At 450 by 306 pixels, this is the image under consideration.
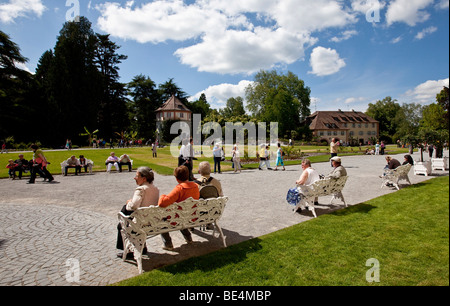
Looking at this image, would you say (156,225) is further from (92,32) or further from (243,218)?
(92,32)

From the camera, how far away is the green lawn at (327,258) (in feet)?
11.6

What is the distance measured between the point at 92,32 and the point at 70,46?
9.41 meters

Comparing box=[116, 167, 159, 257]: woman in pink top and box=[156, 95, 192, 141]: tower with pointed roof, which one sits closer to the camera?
box=[116, 167, 159, 257]: woman in pink top

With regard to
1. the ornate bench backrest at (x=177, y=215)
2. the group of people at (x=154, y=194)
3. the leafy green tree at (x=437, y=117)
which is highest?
the leafy green tree at (x=437, y=117)

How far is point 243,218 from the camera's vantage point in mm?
6723

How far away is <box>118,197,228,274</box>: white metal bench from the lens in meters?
4.15

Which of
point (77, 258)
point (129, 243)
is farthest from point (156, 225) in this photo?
point (77, 258)

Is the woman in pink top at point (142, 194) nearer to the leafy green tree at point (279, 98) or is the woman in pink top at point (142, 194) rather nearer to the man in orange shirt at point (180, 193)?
the man in orange shirt at point (180, 193)

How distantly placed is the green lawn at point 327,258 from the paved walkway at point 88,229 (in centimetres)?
57

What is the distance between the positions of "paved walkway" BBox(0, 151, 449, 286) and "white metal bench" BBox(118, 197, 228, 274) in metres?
0.38

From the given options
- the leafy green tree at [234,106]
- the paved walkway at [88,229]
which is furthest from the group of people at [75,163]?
the leafy green tree at [234,106]
